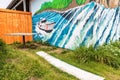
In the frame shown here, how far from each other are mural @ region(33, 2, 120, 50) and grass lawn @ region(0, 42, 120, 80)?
0.73m

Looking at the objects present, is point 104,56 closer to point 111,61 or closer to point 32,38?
point 111,61

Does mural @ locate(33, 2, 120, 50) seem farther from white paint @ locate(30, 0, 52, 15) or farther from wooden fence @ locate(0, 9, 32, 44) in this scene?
wooden fence @ locate(0, 9, 32, 44)

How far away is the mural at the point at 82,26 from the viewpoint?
285 inches

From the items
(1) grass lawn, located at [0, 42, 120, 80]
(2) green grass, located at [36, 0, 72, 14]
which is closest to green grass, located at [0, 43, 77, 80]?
(1) grass lawn, located at [0, 42, 120, 80]

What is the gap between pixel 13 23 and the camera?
9148 millimetres

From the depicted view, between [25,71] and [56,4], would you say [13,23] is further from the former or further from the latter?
[25,71]

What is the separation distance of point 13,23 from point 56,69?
502cm

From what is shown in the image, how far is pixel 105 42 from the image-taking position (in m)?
7.24

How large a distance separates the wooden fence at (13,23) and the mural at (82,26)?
1.16m

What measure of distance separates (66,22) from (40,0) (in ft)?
7.76

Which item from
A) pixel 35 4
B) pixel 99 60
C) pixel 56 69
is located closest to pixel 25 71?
pixel 56 69

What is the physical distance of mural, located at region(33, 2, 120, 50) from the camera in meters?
7.24

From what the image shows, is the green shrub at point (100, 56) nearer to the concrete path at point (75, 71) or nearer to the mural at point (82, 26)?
the concrete path at point (75, 71)

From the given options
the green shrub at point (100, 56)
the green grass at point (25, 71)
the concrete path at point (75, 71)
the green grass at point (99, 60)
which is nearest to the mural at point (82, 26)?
the green grass at point (99, 60)
